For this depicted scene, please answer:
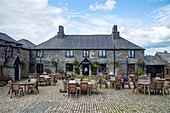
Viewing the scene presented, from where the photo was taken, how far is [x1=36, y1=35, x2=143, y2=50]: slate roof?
75.9ft

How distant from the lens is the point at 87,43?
955 inches

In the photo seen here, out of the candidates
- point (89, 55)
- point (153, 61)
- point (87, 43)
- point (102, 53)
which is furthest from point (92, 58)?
point (153, 61)

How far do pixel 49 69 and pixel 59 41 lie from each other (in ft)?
17.5

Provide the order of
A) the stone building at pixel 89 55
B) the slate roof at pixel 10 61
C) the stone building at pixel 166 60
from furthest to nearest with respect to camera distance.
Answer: the stone building at pixel 89 55, the stone building at pixel 166 60, the slate roof at pixel 10 61

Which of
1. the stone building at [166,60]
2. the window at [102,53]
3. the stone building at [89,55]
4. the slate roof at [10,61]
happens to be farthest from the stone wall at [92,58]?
the slate roof at [10,61]

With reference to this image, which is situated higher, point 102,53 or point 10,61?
point 102,53

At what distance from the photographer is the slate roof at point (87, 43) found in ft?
75.9

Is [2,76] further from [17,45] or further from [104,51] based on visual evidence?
[104,51]

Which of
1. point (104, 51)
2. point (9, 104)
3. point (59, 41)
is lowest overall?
point (9, 104)

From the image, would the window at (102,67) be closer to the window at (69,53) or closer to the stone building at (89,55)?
the stone building at (89,55)

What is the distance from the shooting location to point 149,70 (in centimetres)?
2283

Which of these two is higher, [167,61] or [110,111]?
[167,61]

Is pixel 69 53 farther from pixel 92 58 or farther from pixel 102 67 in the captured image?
pixel 102 67

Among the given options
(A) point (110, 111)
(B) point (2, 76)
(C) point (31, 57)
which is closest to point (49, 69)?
(C) point (31, 57)
